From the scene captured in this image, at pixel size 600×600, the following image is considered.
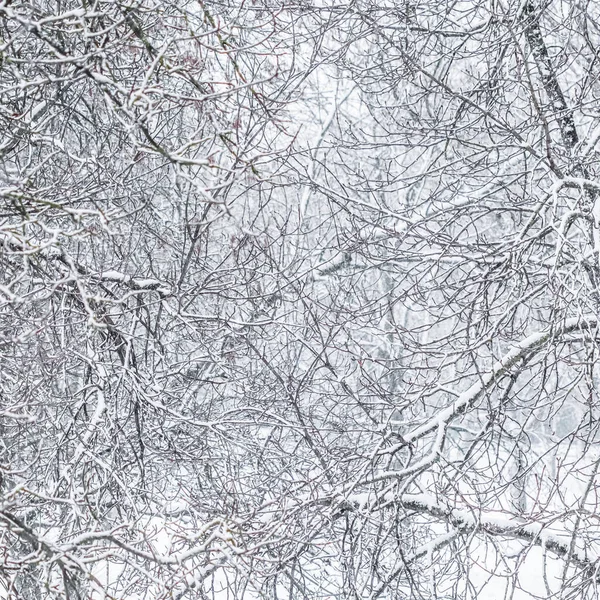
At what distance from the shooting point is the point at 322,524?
493 cm

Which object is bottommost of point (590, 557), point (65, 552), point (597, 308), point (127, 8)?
point (65, 552)

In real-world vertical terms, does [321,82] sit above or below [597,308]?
above

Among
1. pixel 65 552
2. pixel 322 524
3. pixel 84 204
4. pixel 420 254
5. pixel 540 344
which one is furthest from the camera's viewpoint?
pixel 84 204

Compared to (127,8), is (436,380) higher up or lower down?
lower down

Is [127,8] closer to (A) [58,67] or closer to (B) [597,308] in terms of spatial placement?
(A) [58,67]

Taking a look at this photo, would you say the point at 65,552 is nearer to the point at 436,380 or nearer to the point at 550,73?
the point at 436,380

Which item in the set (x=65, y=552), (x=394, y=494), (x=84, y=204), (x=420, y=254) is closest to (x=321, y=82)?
(x=84, y=204)

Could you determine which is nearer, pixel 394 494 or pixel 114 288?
pixel 394 494

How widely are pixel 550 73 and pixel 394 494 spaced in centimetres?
324

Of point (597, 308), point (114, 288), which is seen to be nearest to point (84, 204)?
point (114, 288)

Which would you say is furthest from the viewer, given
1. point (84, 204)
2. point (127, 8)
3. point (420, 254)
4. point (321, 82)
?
point (321, 82)

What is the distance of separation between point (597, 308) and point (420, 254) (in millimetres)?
1592

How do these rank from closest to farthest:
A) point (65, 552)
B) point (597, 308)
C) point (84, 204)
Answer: point (65, 552)
point (597, 308)
point (84, 204)

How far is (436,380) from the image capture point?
5.59m
